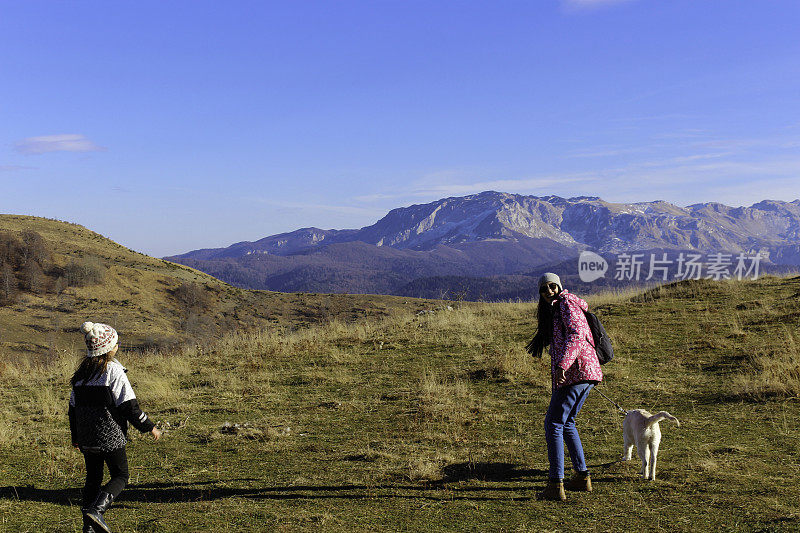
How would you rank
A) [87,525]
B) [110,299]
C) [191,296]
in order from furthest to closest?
[191,296]
[110,299]
[87,525]

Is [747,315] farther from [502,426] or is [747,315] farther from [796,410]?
[502,426]

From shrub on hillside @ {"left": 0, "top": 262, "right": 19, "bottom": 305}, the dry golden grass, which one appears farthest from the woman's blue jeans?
shrub on hillside @ {"left": 0, "top": 262, "right": 19, "bottom": 305}

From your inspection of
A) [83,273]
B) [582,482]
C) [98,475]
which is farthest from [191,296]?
[582,482]

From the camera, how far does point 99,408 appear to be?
466 centimetres

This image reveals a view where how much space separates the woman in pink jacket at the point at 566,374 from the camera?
16.9 feet

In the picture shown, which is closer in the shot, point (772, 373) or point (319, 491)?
point (319, 491)

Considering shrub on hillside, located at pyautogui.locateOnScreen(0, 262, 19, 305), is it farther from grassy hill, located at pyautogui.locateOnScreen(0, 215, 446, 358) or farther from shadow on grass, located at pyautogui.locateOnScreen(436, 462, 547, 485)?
shadow on grass, located at pyautogui.locateOnScreen(436, 462, 547, 485)

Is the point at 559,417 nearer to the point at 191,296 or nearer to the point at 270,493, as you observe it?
the point at 270,493

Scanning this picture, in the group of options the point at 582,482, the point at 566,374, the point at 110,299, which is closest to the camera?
the point at 566,374

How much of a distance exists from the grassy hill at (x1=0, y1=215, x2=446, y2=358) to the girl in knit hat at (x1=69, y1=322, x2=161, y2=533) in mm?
33306

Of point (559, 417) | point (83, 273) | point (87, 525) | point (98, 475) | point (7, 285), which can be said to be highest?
point (83, 273)

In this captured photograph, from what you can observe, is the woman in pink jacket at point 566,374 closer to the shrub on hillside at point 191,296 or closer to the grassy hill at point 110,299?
the grassy hill at point 110,299

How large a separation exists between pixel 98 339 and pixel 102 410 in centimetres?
64

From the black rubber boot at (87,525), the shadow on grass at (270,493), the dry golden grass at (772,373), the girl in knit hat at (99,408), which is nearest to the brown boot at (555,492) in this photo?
the shadow on grass at (270,493)
